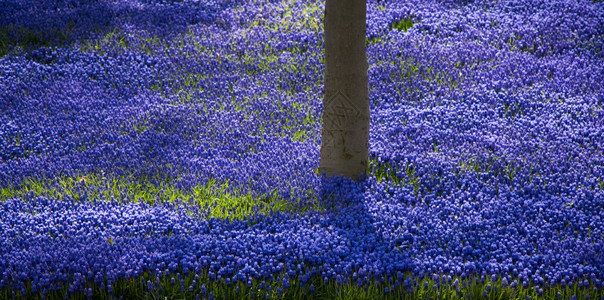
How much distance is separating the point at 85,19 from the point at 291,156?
4703 mm

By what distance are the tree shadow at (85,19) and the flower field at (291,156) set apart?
44 millimetres

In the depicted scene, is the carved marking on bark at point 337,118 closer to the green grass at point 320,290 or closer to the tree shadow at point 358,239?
the tree shadow at point 358,239

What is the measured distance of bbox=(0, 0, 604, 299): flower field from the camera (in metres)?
4.01

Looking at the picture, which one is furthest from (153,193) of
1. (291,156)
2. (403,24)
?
(403,24)

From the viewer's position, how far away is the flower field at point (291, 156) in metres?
4.01

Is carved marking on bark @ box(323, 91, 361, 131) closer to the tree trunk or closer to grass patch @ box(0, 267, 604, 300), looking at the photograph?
the tree trunk

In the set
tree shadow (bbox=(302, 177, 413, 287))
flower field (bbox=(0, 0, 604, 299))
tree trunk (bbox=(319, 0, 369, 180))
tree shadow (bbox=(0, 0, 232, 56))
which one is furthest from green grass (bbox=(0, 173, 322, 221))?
tree shadow (bbox=(0, 0, 232, 56))

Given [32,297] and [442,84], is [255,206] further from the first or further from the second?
[442,84]

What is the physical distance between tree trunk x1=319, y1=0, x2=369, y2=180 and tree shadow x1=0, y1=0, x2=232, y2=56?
144 inches

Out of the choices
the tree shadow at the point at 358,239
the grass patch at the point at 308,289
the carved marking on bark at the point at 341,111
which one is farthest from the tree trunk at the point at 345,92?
the grass patch at the point at 308,289

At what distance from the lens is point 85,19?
8438mm

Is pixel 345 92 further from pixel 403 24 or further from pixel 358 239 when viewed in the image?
pixel 403 24

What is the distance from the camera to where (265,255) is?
416 centimetres

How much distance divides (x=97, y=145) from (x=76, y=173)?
551mm
